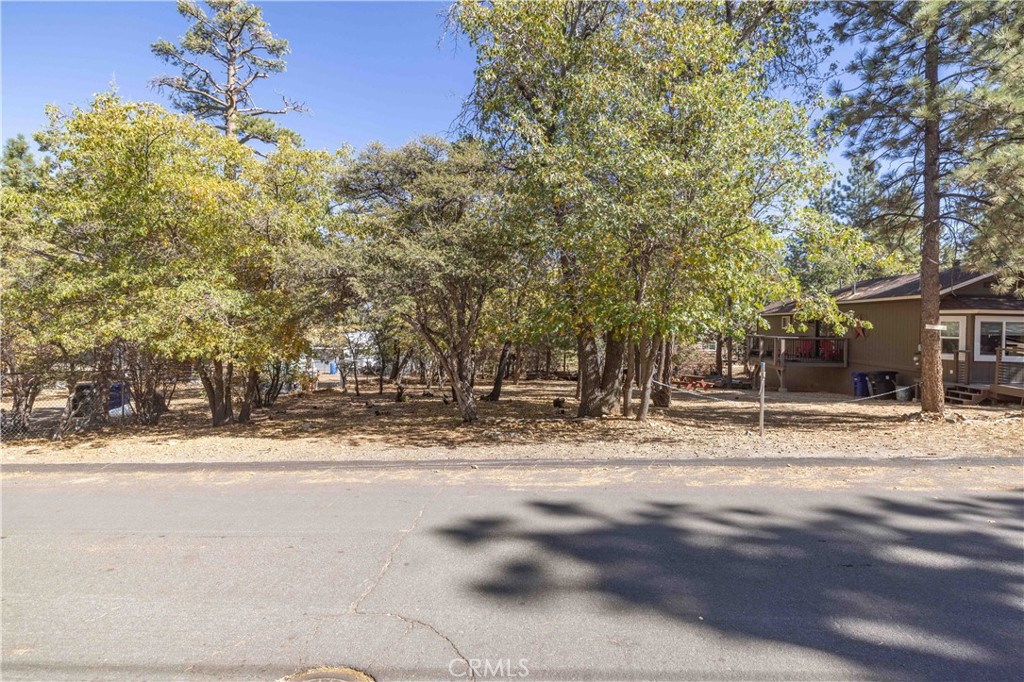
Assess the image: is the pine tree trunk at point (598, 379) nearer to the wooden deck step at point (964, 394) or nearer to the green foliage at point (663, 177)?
the green foliage at point (663, 177)

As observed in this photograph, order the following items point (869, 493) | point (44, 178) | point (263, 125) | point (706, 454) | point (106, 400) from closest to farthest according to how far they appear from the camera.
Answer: point (869, 493) → point (706, 454) → point (44, 178) → point (106, 400) → point (263, 125)

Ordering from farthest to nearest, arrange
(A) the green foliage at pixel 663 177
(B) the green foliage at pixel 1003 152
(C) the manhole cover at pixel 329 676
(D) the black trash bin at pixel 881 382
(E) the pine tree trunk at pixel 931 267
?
(D) the black trash bin at pixel 881 382, (E) the pine tree trunk at pixel 931 267, (B) the green foliage at pixel 1003 152, (A) the green foliage at pixel 663 177, (C) the manhole cover at pixel 329 676

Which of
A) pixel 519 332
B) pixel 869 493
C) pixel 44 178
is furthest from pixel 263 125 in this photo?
pixel 869 493

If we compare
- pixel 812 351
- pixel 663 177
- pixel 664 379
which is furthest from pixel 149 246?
pixel 812 351

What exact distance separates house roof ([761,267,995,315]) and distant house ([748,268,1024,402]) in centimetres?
3

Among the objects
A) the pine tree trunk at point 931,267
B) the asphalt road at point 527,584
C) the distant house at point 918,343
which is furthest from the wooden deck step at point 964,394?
the asphalt road at point 527,584

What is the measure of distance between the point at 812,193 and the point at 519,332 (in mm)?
5279

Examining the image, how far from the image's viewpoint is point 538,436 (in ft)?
33.7

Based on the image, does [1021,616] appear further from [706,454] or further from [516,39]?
[516,39]

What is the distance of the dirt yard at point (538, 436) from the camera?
8.46m

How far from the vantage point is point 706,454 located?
7969 mm

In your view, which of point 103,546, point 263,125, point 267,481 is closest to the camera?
point 103,546

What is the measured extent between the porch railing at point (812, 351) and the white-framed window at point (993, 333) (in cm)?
499

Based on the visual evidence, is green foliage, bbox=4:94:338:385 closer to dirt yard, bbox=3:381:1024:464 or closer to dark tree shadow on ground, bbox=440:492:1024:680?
dirt yard, bbox=3:381:1024:464
